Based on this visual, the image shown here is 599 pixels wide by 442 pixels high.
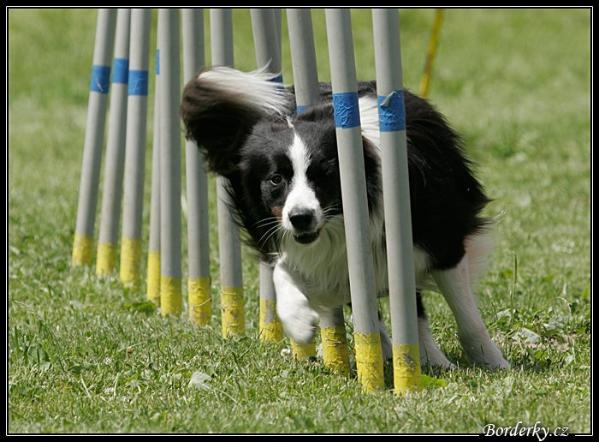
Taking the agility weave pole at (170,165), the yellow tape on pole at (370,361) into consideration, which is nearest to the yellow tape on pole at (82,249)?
the agility weave pole at (170,165)

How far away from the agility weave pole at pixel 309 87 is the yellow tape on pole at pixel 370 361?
0.40 meters

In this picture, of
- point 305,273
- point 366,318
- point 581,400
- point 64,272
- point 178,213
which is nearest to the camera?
point 581,400

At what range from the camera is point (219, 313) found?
6512mm

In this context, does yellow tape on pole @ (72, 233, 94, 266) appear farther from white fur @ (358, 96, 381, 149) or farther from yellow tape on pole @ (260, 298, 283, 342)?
white fur @ (358, 96, 381, 149)

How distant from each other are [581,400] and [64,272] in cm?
431

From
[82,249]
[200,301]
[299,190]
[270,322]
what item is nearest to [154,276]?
[200,301]

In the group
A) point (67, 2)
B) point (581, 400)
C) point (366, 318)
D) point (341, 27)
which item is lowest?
point (581, 400)

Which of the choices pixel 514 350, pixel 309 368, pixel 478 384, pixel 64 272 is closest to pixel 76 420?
pixel 309 368

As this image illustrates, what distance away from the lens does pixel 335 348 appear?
201 inches

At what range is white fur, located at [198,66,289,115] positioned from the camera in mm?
5152

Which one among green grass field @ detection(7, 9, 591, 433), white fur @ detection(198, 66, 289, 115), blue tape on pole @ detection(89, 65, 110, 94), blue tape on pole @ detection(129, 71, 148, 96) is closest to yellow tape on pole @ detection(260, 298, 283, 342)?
green grass field @ detection(7, 9, 591, 433)

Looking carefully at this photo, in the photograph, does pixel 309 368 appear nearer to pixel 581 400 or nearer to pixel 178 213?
pixel 581 400

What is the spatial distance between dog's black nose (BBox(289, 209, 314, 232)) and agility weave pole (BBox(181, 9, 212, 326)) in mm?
1456

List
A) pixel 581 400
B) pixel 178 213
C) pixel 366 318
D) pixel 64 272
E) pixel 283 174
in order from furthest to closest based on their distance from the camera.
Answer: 1. pixel 64 272
2. pixel 178 213
3. pixel 283 174
4. pixel 366 318
5. pixel 581 400
